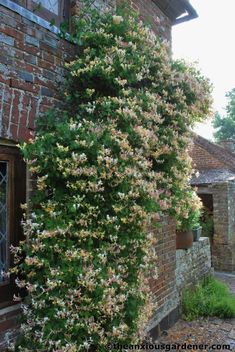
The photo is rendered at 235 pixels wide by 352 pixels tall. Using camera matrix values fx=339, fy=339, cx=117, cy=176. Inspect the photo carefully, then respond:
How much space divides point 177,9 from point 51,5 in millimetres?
3169

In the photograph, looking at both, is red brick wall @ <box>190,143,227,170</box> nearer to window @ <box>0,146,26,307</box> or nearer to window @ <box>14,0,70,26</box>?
window @ <box>14,0,70,26</box>

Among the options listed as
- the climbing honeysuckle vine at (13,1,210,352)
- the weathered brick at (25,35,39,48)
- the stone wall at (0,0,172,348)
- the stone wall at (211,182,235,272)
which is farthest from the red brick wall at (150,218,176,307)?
the stone wall at (211,182,235,272)

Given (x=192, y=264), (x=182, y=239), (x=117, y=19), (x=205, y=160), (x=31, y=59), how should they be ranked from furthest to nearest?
(x=205, y=160), (x=192, y=264), (x=182, y=239), (x=117, y=19), (x=31, y=59)

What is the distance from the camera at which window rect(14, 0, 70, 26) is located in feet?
11.6

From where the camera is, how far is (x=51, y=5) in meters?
3.84

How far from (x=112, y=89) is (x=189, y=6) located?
132 inches

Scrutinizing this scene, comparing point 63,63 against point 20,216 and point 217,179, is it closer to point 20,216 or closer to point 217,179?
point 20,216

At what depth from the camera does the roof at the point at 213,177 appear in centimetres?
1183

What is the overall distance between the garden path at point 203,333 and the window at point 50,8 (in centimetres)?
444

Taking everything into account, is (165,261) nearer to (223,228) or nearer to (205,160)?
(223,228)

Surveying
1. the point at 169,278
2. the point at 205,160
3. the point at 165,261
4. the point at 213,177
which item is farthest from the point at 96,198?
the point at 205,160

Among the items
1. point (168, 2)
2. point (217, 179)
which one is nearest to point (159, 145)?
point (168, 2)

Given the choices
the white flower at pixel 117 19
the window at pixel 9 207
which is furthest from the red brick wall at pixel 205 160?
the window at pixel 9 207

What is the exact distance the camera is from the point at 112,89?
3916 millimetres
